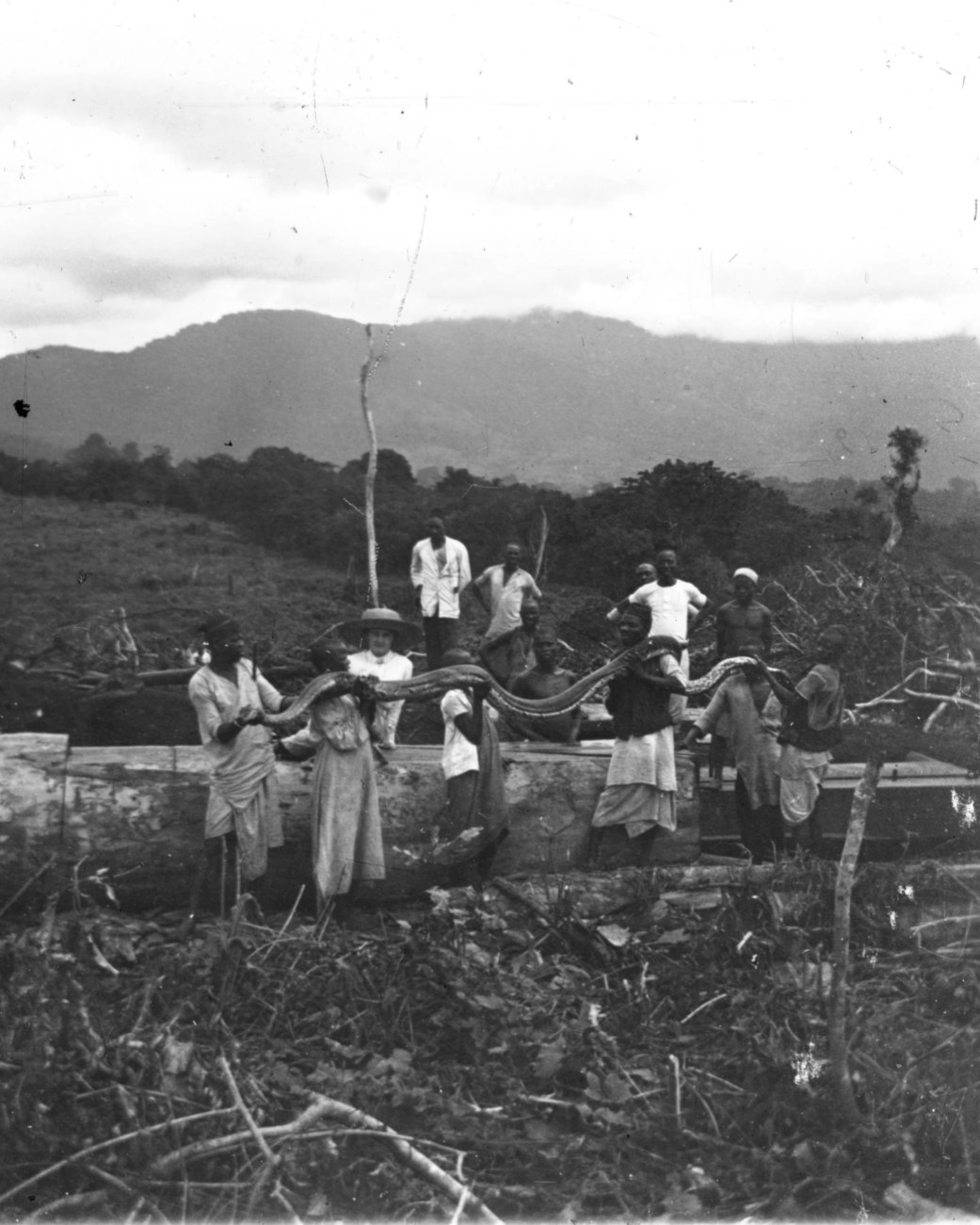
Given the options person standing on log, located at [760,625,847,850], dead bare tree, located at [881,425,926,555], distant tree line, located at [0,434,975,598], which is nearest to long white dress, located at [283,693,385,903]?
person standing on log, located at [760,625,847,850]

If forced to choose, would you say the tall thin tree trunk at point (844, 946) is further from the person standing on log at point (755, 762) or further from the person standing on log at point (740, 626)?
the person standing on log at point (740, 626)

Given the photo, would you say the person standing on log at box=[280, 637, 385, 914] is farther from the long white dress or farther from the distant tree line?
the distant tree line

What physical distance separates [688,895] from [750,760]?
1.13 m

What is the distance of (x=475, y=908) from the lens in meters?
6.02

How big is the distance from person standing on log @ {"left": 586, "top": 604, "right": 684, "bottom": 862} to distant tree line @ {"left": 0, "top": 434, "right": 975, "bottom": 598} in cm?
562

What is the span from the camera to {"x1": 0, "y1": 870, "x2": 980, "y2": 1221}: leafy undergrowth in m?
4.08

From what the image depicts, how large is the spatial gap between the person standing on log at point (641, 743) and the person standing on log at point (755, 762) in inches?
23.5

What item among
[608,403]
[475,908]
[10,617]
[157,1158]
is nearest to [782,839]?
[475,908]

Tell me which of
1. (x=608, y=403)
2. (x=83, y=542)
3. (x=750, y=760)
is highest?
(x=608, y=403)

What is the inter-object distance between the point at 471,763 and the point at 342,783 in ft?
2.42

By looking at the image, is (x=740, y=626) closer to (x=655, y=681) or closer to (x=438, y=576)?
(x=655, y=681)

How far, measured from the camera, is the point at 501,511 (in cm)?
1731

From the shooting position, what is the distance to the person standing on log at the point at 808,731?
6.96 metres

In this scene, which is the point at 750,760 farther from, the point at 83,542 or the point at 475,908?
the point at 83,542
